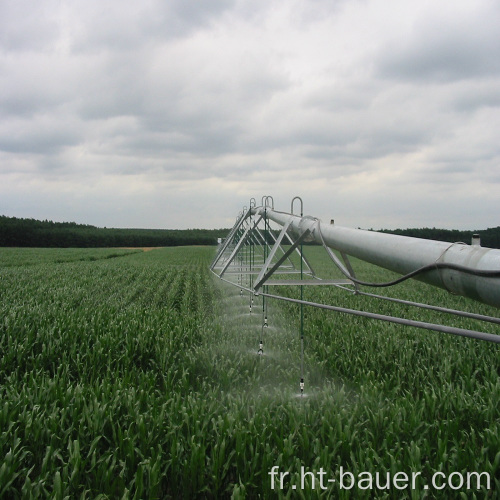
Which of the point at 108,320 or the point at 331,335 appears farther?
the point at 108,320

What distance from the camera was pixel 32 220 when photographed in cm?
6819

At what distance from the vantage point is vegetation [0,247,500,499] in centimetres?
307

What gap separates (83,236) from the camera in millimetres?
69562

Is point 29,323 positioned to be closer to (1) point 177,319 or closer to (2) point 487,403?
(1) point 177,319

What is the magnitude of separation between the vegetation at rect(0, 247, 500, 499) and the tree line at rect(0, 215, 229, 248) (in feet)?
170

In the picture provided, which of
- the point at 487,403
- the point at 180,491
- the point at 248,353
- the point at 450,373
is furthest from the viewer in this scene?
the point at 248,353

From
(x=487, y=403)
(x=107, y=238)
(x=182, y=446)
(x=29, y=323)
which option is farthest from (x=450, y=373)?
(x=107, y=238)

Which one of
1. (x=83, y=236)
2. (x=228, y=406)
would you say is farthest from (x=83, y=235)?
(x=228, y=406)

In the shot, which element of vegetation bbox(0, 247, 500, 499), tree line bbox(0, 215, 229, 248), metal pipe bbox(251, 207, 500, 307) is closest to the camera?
metal pipe bbox(251, 207, 500, 307)

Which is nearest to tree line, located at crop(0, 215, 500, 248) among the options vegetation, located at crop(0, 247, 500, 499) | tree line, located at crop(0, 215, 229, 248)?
tree line, located at crop(0, 215, 229, 248)

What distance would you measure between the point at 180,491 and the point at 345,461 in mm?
1294

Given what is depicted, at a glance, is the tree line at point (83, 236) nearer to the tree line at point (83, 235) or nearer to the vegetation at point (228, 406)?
the tree line at point (83, 235)

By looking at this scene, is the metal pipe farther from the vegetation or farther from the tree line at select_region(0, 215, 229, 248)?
the tree line at select_region(0, 215, 229, 248)

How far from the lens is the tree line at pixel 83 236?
6372 centimetres
